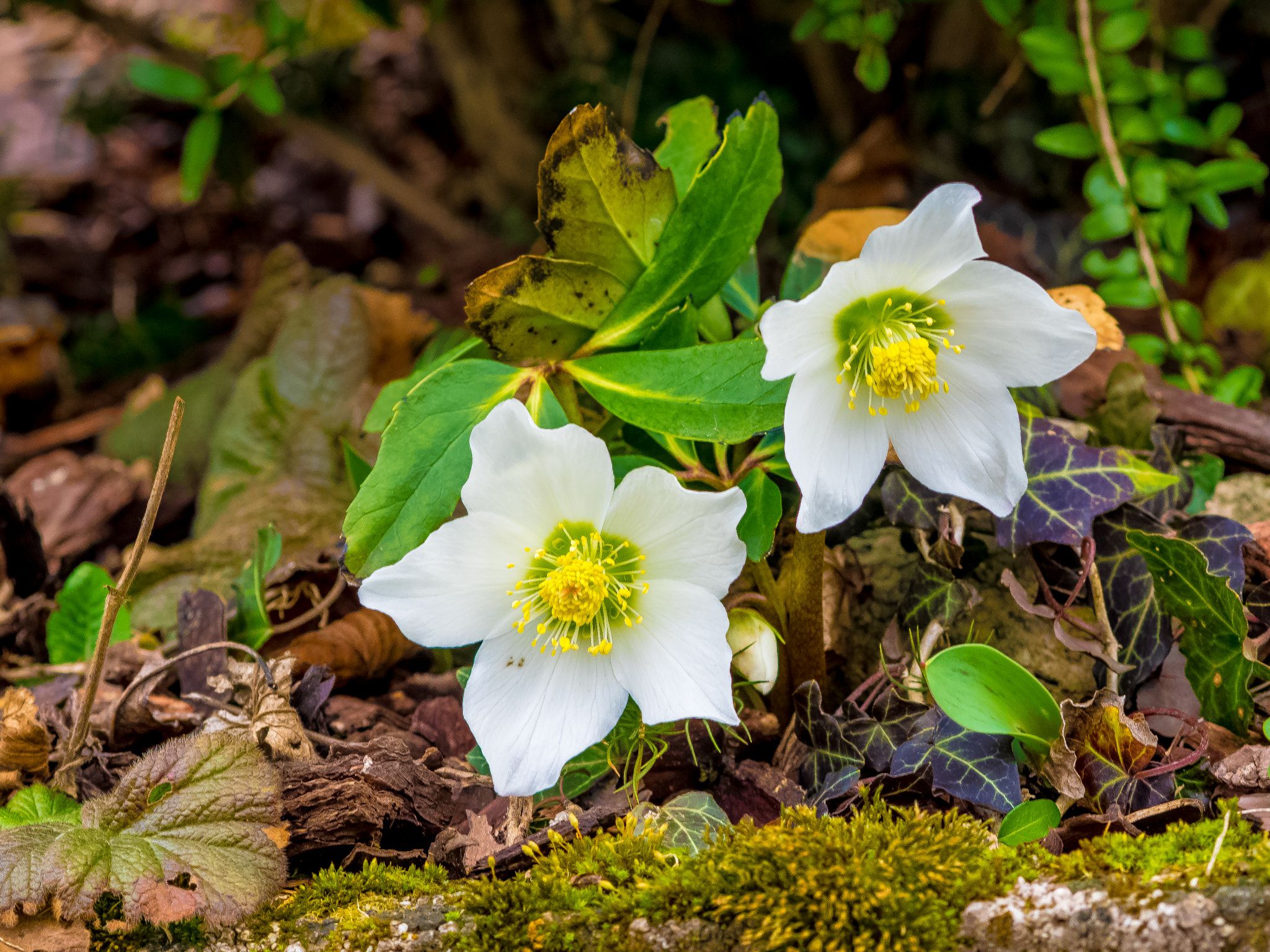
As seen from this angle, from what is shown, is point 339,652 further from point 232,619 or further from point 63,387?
point 63,387

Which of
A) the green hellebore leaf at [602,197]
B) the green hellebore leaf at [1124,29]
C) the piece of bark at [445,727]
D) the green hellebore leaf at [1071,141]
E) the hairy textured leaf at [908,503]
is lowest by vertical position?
the piece of bark at [445,727]

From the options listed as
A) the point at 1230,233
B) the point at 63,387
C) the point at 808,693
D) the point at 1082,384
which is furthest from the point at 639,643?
the point at 63,387

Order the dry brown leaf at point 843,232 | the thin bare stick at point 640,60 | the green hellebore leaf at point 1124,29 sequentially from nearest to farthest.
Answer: the dry brown leaf at point 843,232, the green hellebore leaf at point 1124,29, the thin bare stick at point 640,60

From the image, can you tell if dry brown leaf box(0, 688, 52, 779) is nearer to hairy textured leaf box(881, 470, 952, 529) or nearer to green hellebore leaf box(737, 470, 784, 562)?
green hellebore leaf box(737, 470, 784, 562)

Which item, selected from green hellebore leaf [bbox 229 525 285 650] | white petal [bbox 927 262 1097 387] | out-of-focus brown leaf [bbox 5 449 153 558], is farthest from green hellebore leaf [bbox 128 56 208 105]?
white petal [bbox 927 262 1097 387]

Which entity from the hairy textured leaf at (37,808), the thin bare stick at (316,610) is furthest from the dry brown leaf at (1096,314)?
the hairy textured leaf at (37,808)

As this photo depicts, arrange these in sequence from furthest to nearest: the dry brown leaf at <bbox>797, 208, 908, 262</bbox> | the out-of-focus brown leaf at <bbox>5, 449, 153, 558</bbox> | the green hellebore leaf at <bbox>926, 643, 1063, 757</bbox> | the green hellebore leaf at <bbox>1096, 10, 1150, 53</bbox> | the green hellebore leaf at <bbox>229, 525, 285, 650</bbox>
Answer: the out-of-focus brown leaf at <bbox>5, 449, 153, 558</bbox>
the green hellebore leaf at <bbox>1096, 10, 1150, 53</bbox>
the dry brown leaf at <bbox>797, 208, 908, 262</bbox>
the green hellebore leaf at <bbox>229, 525, 285, 650</bbox>
the green hellebore leaf at <bbox>926, 643, 1063, 757</bbox>

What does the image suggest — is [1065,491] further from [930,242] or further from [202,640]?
[202,640]

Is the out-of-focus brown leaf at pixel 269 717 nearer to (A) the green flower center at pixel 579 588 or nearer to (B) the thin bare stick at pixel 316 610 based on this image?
(B) the thin bare stick at pixel 316 610
